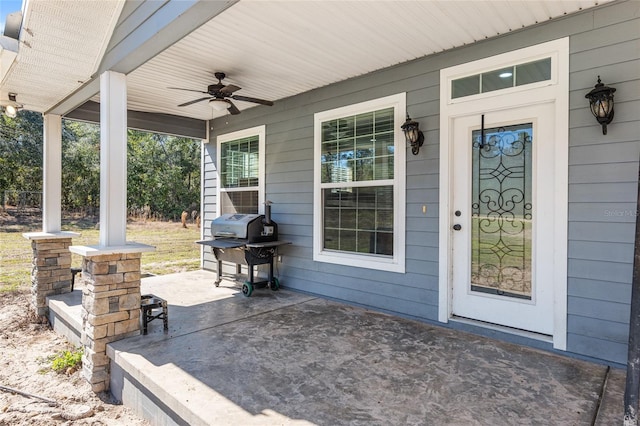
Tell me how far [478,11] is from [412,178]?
155cm

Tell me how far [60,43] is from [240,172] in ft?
9.83

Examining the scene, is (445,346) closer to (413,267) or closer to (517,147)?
(413,267)

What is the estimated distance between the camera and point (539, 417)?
1.93 meters

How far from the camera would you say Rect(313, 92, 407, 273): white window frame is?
3.74 metres

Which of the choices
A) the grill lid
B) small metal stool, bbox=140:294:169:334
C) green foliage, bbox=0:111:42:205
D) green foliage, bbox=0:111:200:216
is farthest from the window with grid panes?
green foliage, bbox=0:111:42:205

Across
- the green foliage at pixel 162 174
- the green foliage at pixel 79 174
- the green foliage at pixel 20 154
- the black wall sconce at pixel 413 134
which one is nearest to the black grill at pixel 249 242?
the black wall sconce at pixel 413 134

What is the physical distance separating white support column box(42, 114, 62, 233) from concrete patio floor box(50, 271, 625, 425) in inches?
104

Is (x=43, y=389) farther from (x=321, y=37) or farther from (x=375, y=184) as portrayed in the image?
(x=321, y=37)

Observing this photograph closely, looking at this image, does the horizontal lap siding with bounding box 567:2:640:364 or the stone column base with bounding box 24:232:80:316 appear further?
the stone column base with bounding box 24:232:80:316

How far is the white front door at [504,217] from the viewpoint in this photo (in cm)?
292

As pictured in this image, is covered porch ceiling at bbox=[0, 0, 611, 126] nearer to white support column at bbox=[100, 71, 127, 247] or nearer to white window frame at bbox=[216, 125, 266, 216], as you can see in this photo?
white support column at bbox=[100, 71, 127, 247]

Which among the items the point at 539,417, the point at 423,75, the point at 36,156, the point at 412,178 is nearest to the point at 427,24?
the point at 423,75

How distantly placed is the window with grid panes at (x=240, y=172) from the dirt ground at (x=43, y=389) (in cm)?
291

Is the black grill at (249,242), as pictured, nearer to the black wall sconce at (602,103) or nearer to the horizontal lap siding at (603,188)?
the horizontal lap siding at (603,188)
